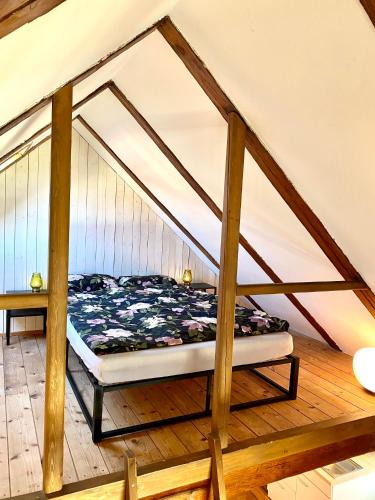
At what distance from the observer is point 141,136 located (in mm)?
3703

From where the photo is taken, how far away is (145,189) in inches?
187

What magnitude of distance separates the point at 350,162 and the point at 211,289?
346cm

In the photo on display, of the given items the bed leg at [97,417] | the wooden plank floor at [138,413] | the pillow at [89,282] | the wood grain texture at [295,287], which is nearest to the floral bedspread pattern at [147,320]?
the pillow at [89,282]

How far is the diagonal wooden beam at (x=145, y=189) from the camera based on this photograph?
4.38 meters

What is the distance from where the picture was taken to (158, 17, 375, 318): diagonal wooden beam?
243 centimetres

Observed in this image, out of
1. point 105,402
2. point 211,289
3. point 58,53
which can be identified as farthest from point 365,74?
point 211,289

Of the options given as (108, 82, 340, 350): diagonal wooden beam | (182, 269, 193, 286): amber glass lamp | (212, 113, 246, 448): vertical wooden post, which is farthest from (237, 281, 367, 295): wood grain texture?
(182, 269, 193, 286): amber glass lamp

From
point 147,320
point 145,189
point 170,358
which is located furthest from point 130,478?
point 145,189

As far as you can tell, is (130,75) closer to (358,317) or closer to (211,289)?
(358,317)

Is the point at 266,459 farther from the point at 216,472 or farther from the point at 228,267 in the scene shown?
the point at 228,267

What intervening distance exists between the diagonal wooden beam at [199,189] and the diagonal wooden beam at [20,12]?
2.52 m

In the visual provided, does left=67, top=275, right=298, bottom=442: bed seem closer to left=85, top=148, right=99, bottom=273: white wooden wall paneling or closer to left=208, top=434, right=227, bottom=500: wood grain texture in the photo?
left=208, top=434, right=227, bottom=500: wood grain texture

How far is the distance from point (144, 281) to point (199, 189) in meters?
1.64

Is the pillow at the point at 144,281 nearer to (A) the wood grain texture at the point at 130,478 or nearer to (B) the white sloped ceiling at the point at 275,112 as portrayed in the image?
(B) the white sloped ceiling at the point at 275,112
